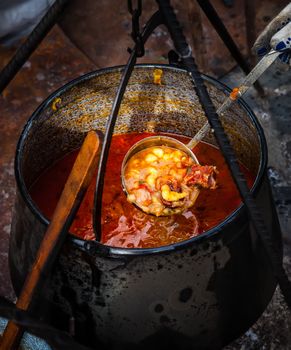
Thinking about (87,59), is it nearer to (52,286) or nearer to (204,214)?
(204,214)

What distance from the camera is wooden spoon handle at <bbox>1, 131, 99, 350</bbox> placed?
6.40 ft

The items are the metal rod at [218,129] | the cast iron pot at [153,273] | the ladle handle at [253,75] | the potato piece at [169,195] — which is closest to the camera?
the metal rod at [218,129]

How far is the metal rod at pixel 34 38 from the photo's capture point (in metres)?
2.10

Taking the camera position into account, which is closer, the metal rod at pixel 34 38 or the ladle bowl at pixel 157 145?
the metal rod at pixel 34 38

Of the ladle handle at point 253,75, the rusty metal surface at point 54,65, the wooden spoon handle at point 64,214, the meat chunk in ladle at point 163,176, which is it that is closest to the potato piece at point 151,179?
the meat chunk in ladle at point 163,176

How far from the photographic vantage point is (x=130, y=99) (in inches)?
116

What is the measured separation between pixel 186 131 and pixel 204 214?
1.88 feet

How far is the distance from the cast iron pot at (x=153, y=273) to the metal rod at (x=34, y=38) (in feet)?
0.74

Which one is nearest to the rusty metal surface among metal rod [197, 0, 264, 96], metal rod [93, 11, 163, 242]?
metal rod [197, 0, 264, 96]

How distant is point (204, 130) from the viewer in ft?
8.27

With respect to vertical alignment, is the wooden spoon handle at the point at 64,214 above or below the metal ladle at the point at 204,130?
below

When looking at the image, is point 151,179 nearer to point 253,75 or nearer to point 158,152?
point 158,152

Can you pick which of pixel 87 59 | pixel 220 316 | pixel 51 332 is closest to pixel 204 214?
pixel 220 316

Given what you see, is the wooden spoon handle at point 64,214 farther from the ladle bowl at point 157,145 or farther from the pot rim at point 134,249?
the ladle bowl at point 157,145
